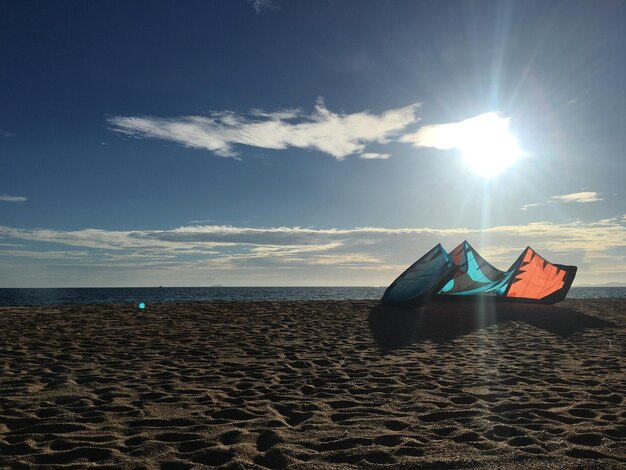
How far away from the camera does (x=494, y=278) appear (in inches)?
795

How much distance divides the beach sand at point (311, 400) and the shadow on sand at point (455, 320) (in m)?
0.26

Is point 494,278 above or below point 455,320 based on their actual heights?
above

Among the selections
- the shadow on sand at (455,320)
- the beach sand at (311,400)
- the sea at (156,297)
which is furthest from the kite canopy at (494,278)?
the sea at (156,297)

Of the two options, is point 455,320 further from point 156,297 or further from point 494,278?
point 156,297

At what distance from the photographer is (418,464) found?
356cm

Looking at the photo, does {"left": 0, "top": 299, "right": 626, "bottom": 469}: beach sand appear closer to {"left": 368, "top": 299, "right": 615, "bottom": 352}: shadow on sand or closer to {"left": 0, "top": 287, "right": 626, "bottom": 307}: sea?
{"left": 368, "top": 299, "right": 615, "bottom": 352}: shadow on sand

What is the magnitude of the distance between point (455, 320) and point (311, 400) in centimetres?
986

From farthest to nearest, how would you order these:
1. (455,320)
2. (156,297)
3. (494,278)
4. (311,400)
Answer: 1. (156,297)
2. (494,278)
3. (455,320)
4. (311,400)

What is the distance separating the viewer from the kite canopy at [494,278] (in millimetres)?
18248

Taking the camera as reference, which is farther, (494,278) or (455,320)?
(494,278)

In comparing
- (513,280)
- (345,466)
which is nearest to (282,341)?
(345,466)

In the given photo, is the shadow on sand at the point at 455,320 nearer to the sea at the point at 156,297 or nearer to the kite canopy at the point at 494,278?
the kite canopy at the point at 494,278

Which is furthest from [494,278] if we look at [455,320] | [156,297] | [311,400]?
[156,297]

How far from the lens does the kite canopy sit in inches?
718
